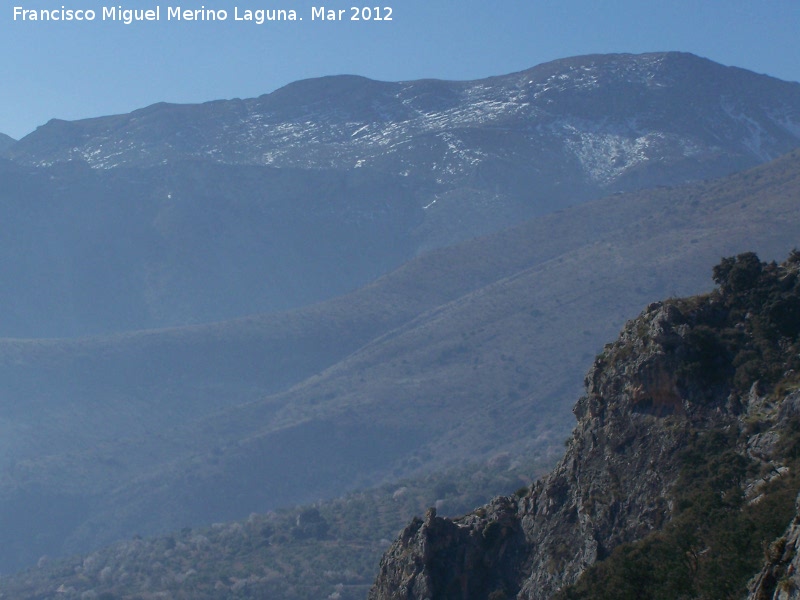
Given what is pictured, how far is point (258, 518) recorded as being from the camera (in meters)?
92.3

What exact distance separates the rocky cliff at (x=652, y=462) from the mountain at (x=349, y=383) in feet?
225

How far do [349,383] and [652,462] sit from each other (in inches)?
3951

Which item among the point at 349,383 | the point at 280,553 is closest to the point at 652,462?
the point at 280,553

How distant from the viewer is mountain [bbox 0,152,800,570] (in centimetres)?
10912

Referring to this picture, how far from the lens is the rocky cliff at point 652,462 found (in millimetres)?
20656

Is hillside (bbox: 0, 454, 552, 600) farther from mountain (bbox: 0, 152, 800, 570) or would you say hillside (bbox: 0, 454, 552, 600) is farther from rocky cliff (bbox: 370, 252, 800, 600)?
rocky cliff (bbox: 370, 252, 800, 600)

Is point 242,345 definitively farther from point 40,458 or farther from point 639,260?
point 639,260

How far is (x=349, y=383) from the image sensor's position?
122812mm

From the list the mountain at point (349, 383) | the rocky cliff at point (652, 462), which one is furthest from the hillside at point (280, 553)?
the rocky cliff at point (652, 462)

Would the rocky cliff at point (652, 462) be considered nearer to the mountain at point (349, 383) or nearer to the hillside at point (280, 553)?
the hillside at point (280, 553)

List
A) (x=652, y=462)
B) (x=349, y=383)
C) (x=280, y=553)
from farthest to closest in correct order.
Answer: (x=349, y=383), (x=280, y=553), (x=652, y=462)

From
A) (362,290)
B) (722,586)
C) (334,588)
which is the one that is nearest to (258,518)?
(334,588)

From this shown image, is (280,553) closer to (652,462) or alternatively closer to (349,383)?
(349,383)

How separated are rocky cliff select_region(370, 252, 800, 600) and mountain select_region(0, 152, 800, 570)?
6859 cm
